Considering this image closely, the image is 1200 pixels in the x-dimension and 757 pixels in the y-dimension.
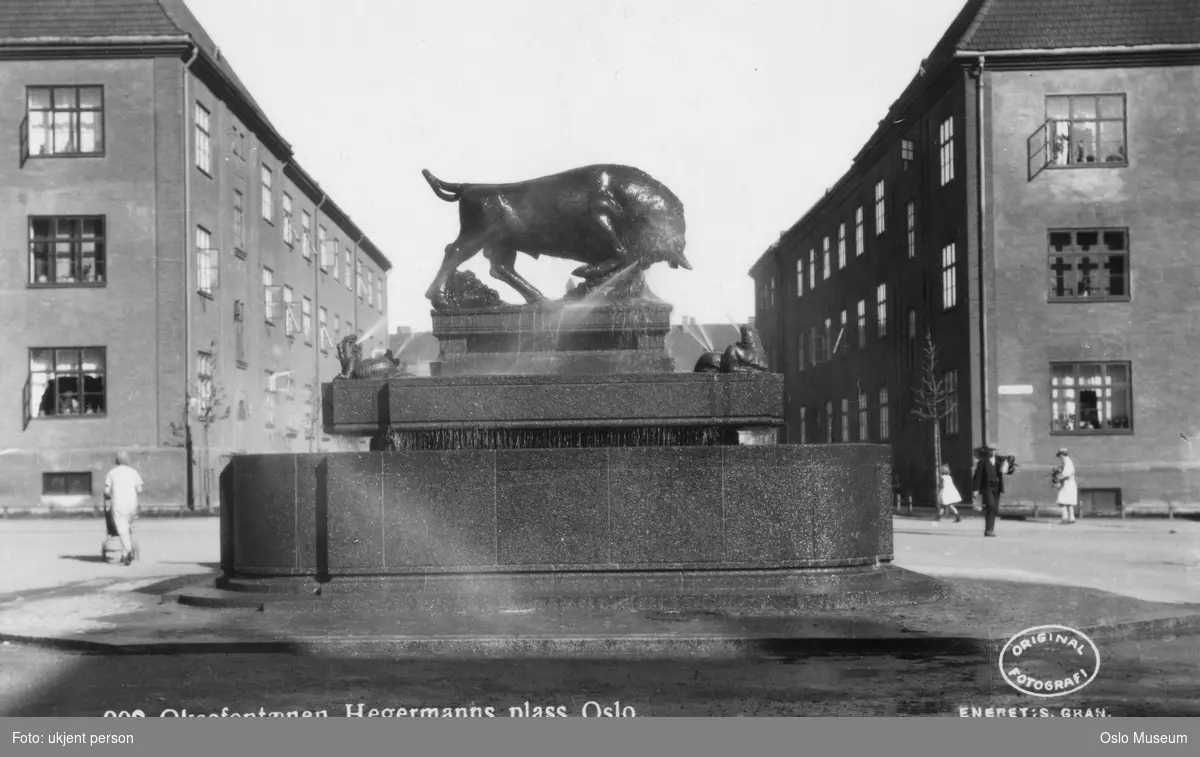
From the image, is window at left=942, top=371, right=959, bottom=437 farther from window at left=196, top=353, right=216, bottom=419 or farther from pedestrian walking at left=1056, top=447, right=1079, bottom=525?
window at left=196, top=353, right=216, bottom=419

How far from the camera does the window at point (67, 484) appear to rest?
36312 mm

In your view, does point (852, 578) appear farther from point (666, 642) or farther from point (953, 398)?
point (953, 398)

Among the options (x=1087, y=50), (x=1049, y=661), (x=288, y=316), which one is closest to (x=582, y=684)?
(x=1049, y=661)

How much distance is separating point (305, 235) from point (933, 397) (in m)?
26.0

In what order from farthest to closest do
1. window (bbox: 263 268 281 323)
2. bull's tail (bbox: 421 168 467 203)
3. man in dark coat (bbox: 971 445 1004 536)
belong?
window (bbox: 263 268 281 323) < man in dark coat (bbox: 971 445 1004 536) < bull's tail (bbox: 421 168 467 203)

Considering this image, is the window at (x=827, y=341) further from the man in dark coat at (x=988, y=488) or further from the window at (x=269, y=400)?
A: the man in dark coat at (x=988, y=488)

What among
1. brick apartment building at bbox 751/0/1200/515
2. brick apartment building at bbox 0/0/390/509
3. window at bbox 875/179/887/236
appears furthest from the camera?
window at bbox 875/179/887/236

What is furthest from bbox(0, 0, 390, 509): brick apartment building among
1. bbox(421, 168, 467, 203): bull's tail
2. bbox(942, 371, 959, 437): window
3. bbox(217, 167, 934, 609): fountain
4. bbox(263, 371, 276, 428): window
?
bbox(217, 167, 934, 609): fountain

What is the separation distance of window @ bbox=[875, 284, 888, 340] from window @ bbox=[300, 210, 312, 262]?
68.1ft

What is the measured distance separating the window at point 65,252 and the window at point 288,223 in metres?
11.3

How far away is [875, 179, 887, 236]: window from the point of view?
45469 millimetres

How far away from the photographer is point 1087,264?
3447 centimetres

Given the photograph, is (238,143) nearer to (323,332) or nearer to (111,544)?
(323,332)
